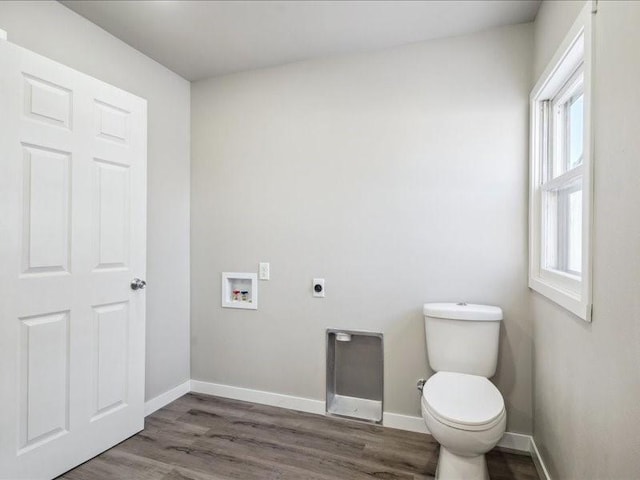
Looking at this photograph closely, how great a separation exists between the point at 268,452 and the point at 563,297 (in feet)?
5.57

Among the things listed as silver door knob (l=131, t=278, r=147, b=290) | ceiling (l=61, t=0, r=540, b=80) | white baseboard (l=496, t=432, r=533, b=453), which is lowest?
white baseboard (l=496, t=432, r=533, b=453)

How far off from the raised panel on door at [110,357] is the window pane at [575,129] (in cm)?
252

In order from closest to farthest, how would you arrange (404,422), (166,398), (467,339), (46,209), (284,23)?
(46,209), (467,339), (284,23), (404,422), (166,398)

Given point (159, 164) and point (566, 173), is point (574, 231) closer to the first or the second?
point (566, 173)

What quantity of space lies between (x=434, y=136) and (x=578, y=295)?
123cm

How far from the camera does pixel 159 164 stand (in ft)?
8.27

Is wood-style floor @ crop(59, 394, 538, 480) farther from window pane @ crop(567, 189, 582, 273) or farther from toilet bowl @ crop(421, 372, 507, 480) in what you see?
window pane @ crop(567, 189, 582, 273)

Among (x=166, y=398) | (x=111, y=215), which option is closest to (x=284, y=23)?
(x=111, y=215)

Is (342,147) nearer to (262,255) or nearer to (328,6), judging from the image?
(328,6)

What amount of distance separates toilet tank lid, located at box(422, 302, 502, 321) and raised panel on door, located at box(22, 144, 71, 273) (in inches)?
77.5

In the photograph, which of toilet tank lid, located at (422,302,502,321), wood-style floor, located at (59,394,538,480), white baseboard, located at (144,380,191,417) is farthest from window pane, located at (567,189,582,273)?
white baseboard, located at (144,380,191,417)

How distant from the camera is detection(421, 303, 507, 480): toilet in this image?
148cm

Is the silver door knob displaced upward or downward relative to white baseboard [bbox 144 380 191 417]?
upward

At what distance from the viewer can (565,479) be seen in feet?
4.71
